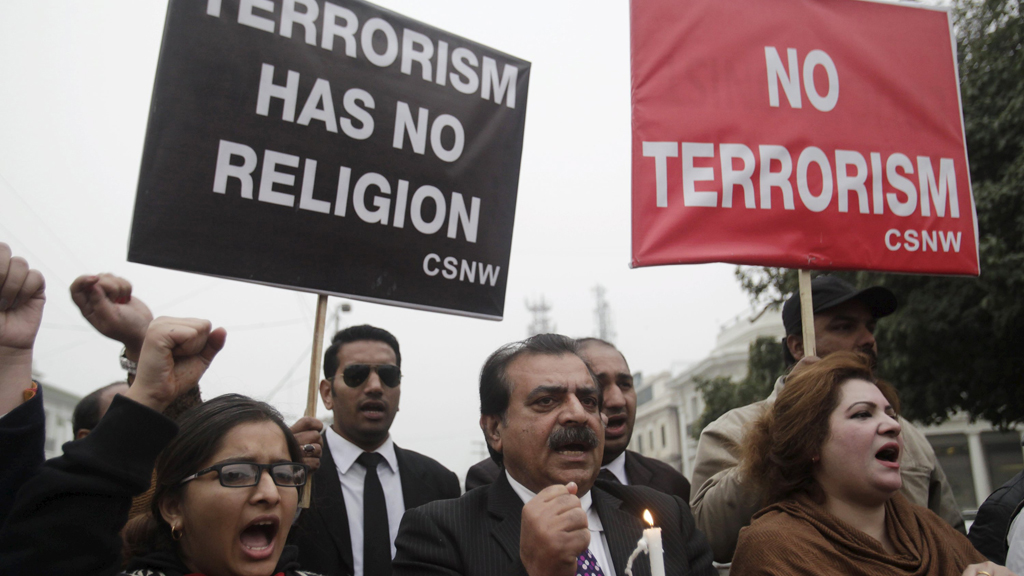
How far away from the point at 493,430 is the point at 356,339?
1643 millimetres

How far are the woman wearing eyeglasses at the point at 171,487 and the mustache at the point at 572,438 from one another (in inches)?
30.4

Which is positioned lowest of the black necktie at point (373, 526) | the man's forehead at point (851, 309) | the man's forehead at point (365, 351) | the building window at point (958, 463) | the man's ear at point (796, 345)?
the building window at point (958, 463)

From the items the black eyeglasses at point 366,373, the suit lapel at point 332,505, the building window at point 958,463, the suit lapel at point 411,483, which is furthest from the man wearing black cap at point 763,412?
the building window at point 958,463

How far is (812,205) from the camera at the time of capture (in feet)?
12.0

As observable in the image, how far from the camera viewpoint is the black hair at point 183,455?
2211 millimetres

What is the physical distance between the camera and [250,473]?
2.21m

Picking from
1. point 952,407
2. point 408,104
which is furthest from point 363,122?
point 952,407

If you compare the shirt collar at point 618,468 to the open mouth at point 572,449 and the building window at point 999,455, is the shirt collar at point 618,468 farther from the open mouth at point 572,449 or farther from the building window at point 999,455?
the building window at point 999,455

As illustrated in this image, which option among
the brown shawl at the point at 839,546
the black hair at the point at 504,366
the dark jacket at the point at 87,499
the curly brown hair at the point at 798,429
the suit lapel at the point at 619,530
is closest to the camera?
the dark jacket at the point at 87,499

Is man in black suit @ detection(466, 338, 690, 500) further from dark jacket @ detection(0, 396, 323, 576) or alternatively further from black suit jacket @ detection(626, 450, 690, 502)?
dark jacket @ detection(0, 396, 323, 576)

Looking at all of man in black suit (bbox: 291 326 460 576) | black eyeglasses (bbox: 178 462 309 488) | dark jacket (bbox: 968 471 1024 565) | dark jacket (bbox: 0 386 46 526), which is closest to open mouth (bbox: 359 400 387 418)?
man in black suit (bbox: 291 326 460 576)

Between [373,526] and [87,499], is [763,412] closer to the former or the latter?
[373,526]

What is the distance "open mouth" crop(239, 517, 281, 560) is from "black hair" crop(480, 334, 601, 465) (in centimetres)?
81

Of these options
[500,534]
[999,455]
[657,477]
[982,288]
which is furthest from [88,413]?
[999,455]
